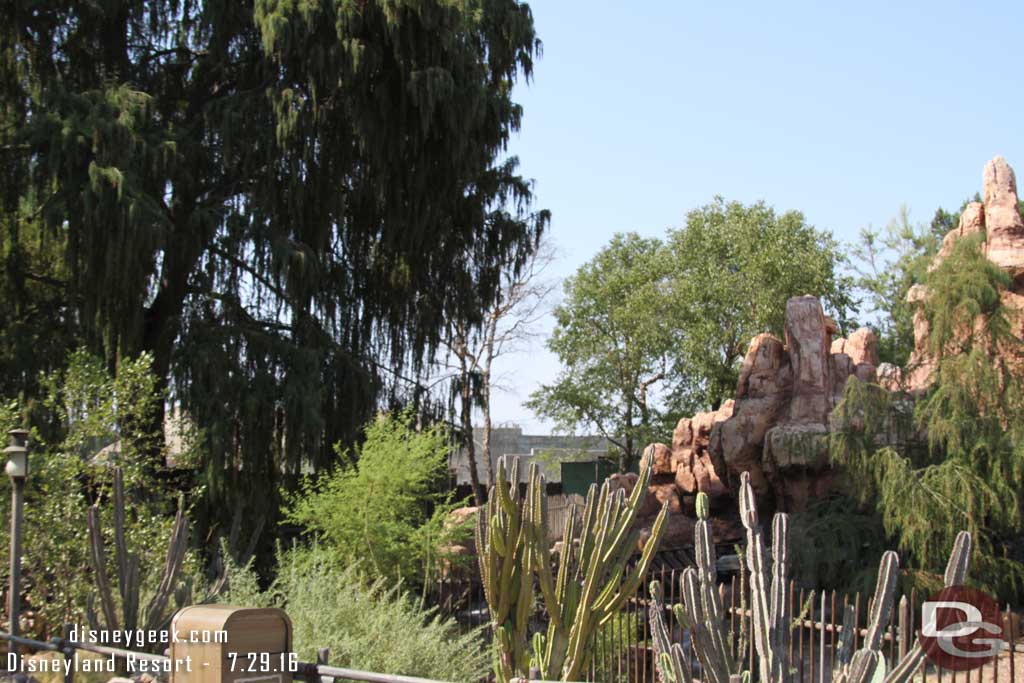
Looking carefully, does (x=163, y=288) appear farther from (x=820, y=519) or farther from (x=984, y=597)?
(x=984, y=597)

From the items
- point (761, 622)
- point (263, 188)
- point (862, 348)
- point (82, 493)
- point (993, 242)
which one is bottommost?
point (761, 622)

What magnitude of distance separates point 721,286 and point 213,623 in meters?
25.0

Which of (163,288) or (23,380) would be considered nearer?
(23,380)

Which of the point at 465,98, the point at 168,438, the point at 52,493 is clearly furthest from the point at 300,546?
the point at 465,98

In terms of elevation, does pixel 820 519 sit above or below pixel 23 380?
below

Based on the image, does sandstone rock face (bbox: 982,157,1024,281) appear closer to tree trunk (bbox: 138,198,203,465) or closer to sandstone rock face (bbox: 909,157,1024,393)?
sandstone rock face (bbox: 909,157,1024,393)

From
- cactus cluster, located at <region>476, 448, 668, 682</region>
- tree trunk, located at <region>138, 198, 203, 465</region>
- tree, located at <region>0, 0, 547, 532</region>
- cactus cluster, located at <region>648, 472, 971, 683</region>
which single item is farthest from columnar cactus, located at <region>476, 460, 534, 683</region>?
tree trunk, located at <region>138, 198, 203, 465</region>

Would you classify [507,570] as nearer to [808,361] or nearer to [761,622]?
[761,622]

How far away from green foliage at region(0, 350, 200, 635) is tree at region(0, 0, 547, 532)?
6.57 feet

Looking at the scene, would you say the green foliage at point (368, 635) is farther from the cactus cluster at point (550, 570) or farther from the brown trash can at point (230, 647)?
the brown trash can at point (230, 647)

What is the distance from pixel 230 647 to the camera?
5.68 meters

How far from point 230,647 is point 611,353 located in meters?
25.3

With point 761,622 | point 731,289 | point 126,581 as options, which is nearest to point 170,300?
point 126,581

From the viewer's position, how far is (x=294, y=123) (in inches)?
609
